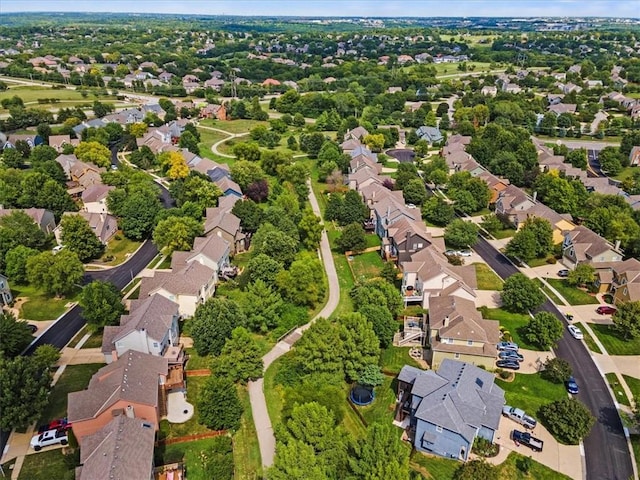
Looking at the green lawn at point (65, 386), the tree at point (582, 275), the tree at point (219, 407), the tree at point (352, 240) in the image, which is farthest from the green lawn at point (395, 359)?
the green lawn at point (65, 386)

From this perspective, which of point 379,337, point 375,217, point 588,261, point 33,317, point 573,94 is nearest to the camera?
point 379,337

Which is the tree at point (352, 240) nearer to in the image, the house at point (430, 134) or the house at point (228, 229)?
the house at point (228, 229)

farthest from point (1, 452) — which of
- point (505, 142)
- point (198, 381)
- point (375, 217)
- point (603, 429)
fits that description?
point (505, 142)

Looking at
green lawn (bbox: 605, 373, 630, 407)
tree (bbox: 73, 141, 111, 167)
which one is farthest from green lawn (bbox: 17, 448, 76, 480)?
tree (bbox: 73, 141, 111, 167)

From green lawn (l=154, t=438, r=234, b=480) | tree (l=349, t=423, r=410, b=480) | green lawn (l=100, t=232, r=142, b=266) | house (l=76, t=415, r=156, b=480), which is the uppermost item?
house (l=76, t=415, r=156, b=480)

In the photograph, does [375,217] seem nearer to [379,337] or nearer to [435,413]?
[379,337]

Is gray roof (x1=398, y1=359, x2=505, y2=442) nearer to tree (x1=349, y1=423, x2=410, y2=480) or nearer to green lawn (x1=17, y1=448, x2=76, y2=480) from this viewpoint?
tree (x1=349, y1=423, x2=410, y2=480)

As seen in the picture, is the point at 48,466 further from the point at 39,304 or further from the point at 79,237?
the point at 79,237
